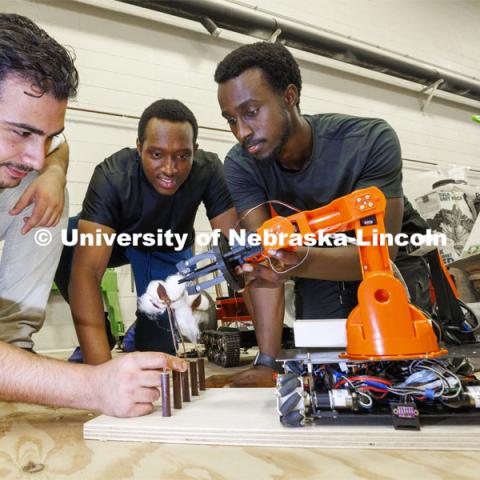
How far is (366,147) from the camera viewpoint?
1.73m

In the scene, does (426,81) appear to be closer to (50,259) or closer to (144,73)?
(144,73)

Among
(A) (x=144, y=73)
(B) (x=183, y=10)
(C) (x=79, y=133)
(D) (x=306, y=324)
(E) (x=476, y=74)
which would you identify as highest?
(E) (x=476, y=74)

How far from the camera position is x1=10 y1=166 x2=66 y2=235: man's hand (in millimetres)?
1642

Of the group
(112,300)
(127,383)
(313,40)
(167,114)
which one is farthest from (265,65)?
(313,40)

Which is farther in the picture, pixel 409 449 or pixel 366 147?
pixel 366 147

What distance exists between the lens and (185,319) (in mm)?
2082

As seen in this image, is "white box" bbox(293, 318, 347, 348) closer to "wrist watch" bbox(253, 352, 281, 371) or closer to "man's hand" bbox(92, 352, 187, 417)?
"man's hand" bbox(92, 352, 187, 417)

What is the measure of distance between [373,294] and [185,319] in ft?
4.13

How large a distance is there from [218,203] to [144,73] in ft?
8.65

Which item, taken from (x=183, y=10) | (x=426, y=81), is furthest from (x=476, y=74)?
(x=183, y=10)

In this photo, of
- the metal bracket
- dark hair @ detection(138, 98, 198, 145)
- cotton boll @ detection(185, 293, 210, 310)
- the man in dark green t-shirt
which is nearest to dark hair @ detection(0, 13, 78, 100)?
the man in dark green t-shirt

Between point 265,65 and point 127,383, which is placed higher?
point 265,65

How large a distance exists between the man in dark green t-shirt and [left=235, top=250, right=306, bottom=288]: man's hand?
81 millimetres

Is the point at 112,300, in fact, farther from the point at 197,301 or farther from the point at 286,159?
the point at 286,159
